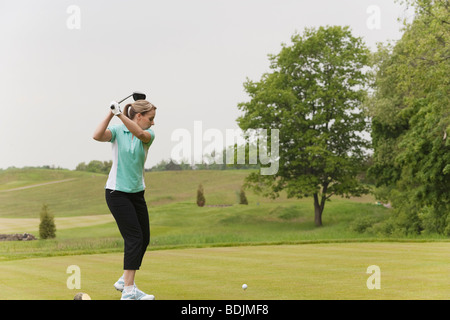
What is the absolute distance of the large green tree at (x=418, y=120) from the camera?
76.1 ft

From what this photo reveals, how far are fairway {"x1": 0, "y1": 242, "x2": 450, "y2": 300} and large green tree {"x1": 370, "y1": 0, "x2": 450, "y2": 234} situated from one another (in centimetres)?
1408

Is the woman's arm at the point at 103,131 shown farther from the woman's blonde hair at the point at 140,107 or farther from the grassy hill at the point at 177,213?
the grassy hill at the point at 177,213

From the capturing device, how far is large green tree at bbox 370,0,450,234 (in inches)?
913

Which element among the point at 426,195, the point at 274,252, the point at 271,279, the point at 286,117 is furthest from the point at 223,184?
the point at 271,279

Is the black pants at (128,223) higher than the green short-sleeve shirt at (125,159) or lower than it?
lower

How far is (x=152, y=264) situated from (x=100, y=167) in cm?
7741

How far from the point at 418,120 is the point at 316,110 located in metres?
10.2

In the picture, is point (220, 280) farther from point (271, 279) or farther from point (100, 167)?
point (100, 167)

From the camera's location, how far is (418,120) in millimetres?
26812

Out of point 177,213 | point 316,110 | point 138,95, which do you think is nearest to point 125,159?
point 138,95

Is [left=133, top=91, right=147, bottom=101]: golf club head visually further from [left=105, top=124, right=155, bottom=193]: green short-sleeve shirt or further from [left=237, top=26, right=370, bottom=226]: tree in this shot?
[left=237, top=26, right=370, bottom=226]: tree

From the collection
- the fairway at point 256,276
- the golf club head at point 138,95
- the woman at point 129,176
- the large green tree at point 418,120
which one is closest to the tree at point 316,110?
the large green tree at point 418,120

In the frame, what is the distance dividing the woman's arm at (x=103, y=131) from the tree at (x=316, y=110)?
1137 inches

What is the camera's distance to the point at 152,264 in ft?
30.2
